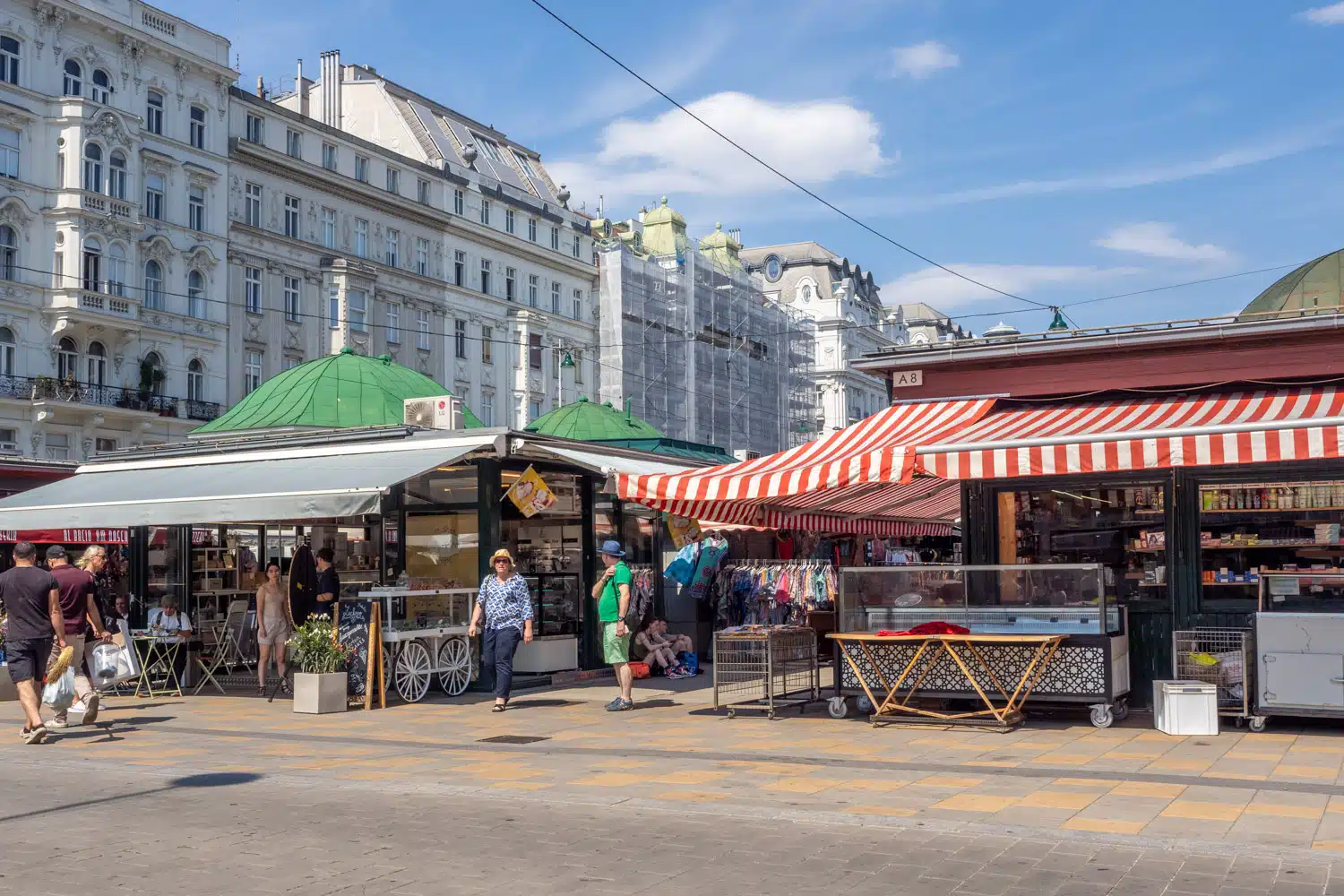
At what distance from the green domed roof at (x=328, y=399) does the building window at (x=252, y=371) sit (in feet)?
67.4

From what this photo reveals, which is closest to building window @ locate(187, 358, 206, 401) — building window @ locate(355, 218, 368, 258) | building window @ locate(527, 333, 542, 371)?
building window @ locate(355, 218, 368, 258)

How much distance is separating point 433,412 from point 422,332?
36.1 meters

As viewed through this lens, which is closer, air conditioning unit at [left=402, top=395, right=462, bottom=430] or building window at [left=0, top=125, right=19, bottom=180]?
air conditioning unit at [left=402, top=395, right=462, bottom=430]

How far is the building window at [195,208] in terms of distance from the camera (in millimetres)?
44938

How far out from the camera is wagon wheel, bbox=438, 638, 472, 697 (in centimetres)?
1622

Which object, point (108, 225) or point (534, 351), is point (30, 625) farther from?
point (534, 351)

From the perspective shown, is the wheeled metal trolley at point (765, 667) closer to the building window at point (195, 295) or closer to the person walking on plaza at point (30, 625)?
the person walking on plaza at point (30, 625)

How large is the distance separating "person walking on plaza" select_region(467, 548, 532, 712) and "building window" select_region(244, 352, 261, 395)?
3457 cm

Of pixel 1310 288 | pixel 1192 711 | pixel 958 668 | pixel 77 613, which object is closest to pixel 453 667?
pixel 77 613

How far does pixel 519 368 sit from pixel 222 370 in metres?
16.7

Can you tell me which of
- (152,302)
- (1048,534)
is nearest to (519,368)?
(152,302)

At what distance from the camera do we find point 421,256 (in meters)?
55.0

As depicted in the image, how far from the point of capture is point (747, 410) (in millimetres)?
73750

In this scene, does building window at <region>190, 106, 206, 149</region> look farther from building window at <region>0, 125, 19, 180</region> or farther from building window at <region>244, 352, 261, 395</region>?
building window at <region>244, 352, 261, 395</region>
